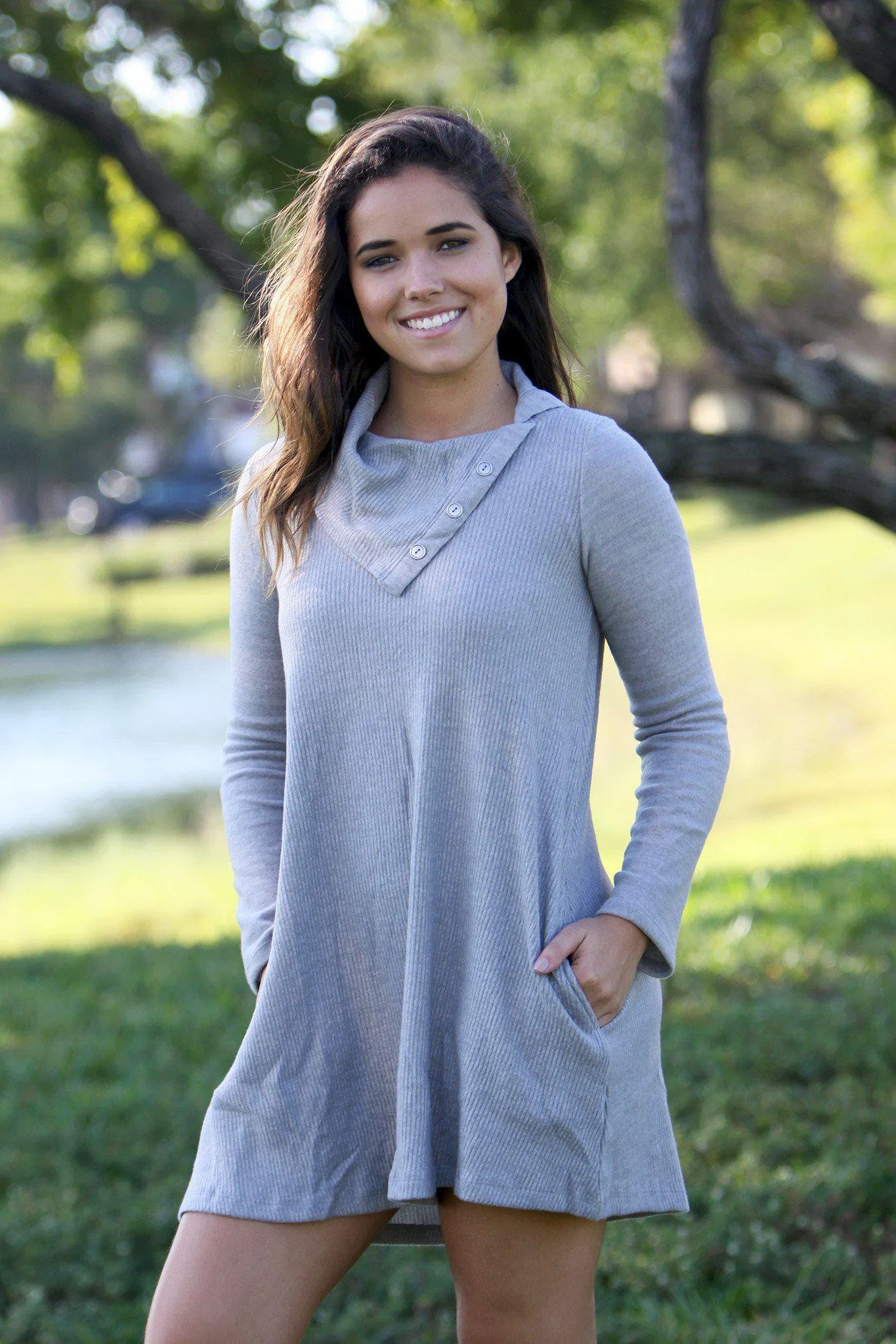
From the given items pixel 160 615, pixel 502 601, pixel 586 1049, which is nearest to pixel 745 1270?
pixel 586 1049

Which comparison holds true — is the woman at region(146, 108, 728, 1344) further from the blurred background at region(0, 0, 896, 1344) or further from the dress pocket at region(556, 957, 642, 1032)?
the blurred background at region(0, 0, 896, 1344)

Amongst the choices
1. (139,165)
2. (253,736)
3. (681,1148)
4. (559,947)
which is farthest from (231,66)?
(559,947)

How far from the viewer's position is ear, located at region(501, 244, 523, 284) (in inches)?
87.1

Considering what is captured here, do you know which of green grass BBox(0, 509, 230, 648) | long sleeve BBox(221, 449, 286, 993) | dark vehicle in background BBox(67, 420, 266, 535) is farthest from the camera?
dark vehicle in background BBox(67, 420, 266, 535)

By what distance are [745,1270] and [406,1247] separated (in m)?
0.81

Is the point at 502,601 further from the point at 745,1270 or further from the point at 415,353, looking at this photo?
the point at 745,1270

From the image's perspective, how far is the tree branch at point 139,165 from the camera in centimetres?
507

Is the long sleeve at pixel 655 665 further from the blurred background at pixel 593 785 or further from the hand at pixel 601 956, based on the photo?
the blurred background at pixel 593 785

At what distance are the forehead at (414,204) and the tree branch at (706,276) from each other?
251 cm

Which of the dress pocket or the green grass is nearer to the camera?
the dress pocket

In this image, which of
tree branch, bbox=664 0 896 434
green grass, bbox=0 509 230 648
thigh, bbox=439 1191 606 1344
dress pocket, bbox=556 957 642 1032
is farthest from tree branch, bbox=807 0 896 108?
green grass, bbox=0 509 230 648

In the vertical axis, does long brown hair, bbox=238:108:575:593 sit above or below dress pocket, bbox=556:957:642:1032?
above

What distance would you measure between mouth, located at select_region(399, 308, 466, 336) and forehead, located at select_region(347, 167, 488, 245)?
0.39ft

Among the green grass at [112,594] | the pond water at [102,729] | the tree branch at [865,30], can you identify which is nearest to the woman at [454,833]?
the tree branch at [865,30]
